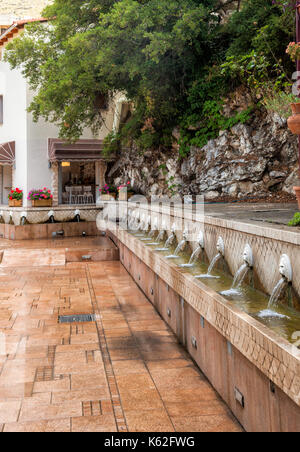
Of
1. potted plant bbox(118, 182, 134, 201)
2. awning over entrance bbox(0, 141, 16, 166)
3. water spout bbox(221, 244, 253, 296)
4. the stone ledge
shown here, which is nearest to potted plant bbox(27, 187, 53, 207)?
potted plant bbox(118, 182, 134, 201)

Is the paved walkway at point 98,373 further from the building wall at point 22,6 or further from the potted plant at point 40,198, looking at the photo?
the building wall at point 22,6

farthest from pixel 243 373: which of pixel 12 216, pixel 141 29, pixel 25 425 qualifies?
pixel 12 216

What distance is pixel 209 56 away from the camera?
42.9ft

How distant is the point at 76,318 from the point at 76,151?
14460 millimetres

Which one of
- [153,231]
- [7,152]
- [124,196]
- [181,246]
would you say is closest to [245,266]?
[181,246]

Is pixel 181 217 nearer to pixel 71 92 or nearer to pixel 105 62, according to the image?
pixel 105 62

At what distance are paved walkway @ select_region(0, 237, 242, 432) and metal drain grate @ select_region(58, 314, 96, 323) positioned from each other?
0.09m

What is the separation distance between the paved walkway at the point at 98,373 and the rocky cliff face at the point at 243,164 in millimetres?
5672

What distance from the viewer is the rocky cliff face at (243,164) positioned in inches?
429

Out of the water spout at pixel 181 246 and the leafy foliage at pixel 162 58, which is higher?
the leafy foliage at pixel 162 58

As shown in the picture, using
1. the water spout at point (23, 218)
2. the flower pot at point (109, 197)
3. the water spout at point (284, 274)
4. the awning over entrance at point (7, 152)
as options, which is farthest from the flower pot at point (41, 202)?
the water spout at point (284, 274)

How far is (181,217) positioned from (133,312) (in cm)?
153

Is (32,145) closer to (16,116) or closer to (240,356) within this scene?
(16,116)

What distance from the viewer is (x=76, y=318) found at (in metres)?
5.91
